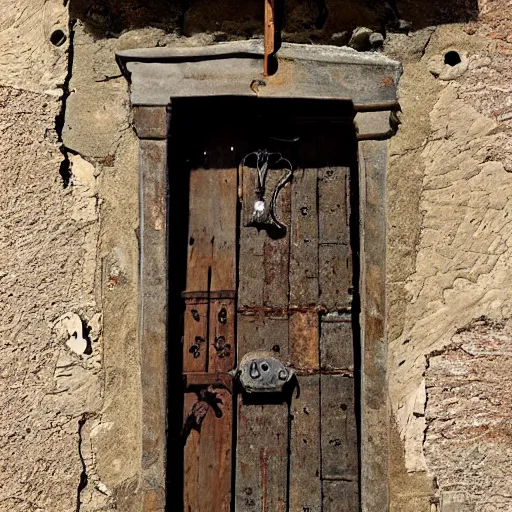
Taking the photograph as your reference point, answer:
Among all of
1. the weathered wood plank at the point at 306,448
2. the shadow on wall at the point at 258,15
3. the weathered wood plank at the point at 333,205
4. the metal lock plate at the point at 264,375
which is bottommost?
the weathered wood plank at the point at 306,448

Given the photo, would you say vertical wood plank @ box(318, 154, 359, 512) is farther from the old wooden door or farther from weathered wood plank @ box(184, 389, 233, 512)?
weathered wood plank @ box(184, 389, 233, 512)

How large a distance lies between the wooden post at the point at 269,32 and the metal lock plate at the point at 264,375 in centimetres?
112

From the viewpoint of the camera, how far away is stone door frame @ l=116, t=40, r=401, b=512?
2984 millimetres

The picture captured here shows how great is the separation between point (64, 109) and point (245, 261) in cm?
94

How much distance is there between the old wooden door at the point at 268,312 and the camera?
10.3ft

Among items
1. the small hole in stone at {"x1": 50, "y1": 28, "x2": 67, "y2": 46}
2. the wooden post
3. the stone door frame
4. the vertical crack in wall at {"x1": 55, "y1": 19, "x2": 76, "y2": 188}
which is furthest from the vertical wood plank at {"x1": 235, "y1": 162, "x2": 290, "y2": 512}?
the small hole in stone at {"x1": 50, "y1": 28, "x2": 67, "y2": 46}

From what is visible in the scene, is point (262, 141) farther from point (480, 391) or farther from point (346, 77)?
point (480, 391)

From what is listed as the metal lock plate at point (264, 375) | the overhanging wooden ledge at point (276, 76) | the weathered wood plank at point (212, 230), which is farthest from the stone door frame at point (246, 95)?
the metal lock plate at point (264, 375)

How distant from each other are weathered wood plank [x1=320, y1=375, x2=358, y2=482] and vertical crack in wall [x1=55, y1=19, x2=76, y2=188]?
1.29 metres

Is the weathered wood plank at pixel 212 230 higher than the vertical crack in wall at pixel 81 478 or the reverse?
higher

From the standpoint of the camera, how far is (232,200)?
10.7 ft

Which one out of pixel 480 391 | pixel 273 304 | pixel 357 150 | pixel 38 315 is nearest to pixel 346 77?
pixel 357 150

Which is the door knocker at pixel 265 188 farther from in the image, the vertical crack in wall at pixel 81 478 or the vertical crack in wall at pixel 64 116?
the vertical crack in wall at pixel 81 478

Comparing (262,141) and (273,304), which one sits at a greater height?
(262,141)
